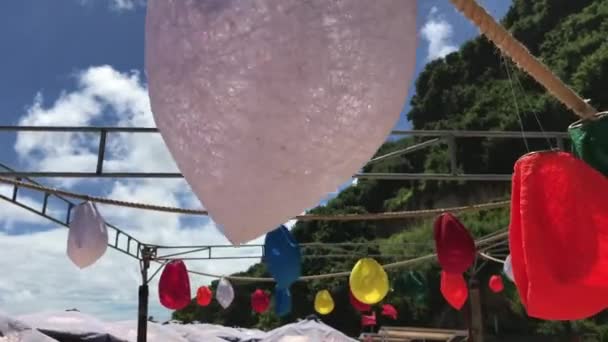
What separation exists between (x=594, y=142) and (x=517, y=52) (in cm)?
48

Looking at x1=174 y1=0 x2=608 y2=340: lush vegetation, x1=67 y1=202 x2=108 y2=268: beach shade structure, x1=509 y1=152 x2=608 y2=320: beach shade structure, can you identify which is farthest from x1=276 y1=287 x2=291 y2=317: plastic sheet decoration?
x1=174 y1=0 x2=608 y2=340: lush vegetation

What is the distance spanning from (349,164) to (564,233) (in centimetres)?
77

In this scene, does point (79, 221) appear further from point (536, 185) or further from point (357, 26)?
point (357, 26)

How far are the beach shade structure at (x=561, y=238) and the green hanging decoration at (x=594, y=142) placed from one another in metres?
0.05

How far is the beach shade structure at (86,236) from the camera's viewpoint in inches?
160

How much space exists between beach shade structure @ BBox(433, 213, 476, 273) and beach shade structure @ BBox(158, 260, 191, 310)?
3.47 metres

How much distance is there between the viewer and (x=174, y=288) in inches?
247

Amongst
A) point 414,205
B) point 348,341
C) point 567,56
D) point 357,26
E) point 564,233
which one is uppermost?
point 567,56

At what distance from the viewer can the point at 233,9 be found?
2.60ft

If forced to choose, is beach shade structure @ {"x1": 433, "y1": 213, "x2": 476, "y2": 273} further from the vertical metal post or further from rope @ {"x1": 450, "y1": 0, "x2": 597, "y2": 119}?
the vertical metal post

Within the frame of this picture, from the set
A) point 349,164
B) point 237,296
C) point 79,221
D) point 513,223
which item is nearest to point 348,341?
point 79,221

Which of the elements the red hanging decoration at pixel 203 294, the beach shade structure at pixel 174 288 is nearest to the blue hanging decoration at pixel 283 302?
the beach shade structure at pixel 174 288

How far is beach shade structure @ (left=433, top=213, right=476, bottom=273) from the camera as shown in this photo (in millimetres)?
3611

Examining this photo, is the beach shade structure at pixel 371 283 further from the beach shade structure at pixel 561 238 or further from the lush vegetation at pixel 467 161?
the lush vegetation at pixel 467 161
